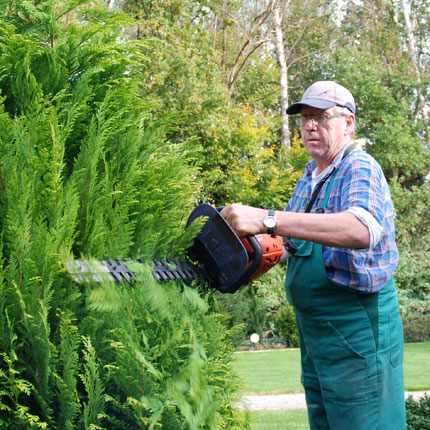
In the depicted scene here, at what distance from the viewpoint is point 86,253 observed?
5.67 feet

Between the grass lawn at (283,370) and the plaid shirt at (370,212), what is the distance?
3.65 meters

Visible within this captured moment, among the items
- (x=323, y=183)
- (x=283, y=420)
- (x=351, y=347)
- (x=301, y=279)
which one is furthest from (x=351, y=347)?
(x=283, y=420)

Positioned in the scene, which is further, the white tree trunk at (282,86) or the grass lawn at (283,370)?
the white tree trunk at (282,86)

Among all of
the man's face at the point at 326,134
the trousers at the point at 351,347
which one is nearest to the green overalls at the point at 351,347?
the trousers at the point at 351,347

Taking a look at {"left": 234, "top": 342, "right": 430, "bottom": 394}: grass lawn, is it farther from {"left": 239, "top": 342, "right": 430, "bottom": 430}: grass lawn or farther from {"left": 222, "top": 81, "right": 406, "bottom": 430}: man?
{"left": 222, "top": 81, "right": 406, "bottom": 430}: man

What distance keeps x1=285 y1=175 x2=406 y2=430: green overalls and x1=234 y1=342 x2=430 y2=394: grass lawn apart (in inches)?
135

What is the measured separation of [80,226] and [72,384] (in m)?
0.52

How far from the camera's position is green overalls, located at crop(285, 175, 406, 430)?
8.25 feet

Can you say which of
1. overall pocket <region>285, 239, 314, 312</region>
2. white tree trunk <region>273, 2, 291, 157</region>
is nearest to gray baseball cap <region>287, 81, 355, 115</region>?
overall pocket <region>285, 239, 314, 312</region>

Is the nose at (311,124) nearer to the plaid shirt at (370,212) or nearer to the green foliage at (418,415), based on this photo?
the plaid shirt at (370,212)

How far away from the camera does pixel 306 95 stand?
9.33 ft

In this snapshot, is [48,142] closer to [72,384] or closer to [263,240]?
[72,384]

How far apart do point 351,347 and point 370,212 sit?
2.28 feet

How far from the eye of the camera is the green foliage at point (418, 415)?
4.67 metres
